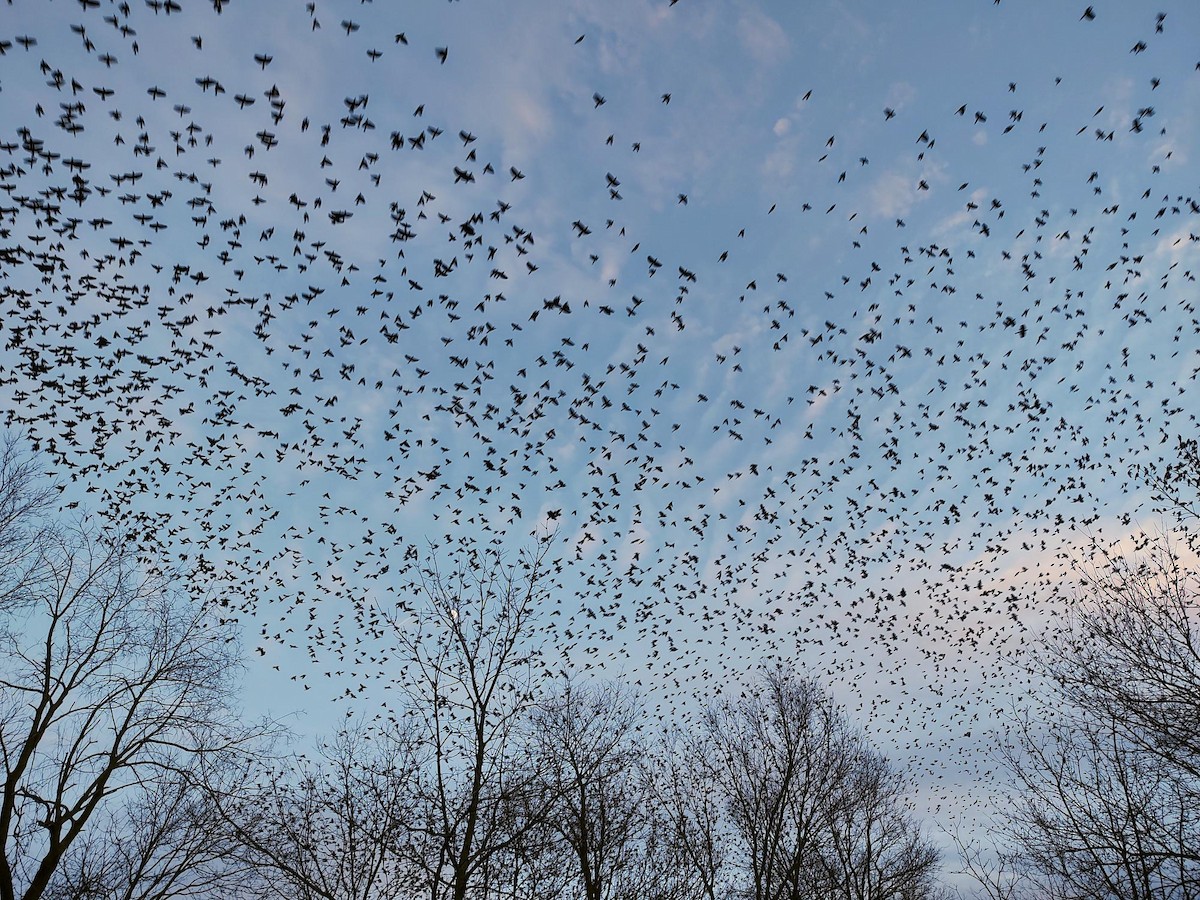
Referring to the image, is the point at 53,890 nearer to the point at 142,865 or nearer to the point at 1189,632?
the point at 142,865

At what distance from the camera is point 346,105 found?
35.9 ft

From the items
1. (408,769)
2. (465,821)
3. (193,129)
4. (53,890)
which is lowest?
Result: (53,890)

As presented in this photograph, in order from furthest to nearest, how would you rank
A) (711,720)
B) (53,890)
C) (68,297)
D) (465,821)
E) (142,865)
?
1. (711,720)
2. (53,890)
3. (142,865)
4. (465,821)
5. (68,297)

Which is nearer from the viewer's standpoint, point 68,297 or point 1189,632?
point 68,297

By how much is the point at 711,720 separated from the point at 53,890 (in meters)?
21.0

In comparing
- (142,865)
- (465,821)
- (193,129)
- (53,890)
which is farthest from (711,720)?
(193,129)

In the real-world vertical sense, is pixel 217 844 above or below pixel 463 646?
below

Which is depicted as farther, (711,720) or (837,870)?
(837,870)

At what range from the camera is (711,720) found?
2417 cm

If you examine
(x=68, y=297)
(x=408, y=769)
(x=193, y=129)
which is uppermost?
(x=193, y=129)

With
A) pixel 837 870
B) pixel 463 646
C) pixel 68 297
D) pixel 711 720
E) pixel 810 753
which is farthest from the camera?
pixel 837 870

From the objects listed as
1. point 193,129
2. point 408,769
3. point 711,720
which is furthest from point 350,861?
point 193,129

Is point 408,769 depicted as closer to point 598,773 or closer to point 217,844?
point 217,844

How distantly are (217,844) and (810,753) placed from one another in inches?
678
